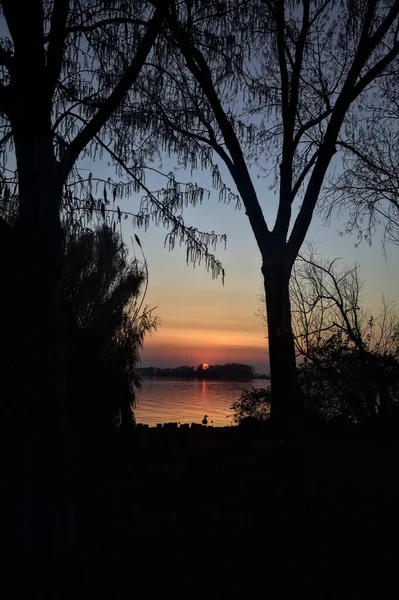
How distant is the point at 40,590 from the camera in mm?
3391

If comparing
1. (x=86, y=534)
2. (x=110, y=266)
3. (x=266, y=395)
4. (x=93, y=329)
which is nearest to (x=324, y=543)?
(x=86, y=534)

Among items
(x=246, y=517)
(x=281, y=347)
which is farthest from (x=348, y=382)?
(x=246, y=517)

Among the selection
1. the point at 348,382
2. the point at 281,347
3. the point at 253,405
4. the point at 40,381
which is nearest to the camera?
the point at 40,381

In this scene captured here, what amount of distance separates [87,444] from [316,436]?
258cm

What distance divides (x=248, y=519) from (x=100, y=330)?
491 centimetres

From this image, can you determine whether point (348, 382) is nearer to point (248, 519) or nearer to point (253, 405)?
point (253, 405)

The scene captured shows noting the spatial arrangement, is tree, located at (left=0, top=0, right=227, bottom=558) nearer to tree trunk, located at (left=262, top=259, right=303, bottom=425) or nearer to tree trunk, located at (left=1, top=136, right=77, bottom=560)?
tree trunk, located at (left=1, top=136, right=77, bottom=560)

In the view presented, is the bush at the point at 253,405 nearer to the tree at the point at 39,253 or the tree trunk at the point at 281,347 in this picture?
the tree trunk at the point at 281,347

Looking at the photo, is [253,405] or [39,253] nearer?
[39,253]

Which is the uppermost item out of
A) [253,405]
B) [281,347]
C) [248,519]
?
[281,347]

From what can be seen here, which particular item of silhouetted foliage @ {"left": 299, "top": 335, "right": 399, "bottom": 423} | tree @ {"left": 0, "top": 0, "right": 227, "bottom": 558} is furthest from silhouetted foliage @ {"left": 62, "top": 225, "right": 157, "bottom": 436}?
silhouetted foliage @ {"left": 299, "top": 335, "right": 399, "bottom": 423}

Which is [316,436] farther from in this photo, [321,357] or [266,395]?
[266,395]

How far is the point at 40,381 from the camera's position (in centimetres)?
381

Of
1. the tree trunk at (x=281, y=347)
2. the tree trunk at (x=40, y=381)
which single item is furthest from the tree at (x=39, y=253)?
the tree trunk at (x=281, y=347)
